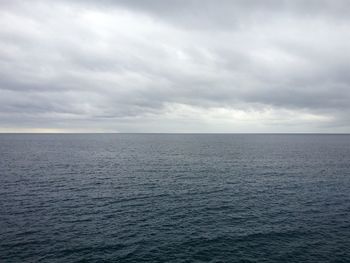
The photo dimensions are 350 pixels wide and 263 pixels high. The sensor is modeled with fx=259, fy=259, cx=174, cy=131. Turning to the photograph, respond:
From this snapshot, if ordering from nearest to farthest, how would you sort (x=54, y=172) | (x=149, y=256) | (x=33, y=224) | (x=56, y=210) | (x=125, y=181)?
1. (x=149, y=256)
2. (x=33, y=224)
3. (x=56, y=210)
4. (x=125, y=181)
5. (x=54, y=172)

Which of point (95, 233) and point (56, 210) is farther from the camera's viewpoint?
point (56, 210)

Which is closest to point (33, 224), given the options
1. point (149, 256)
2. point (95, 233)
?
point (95, 233)

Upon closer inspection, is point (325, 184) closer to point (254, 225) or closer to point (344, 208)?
point (344, 208)

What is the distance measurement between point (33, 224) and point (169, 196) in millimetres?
28972

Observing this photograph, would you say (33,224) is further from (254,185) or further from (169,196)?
(254,185)

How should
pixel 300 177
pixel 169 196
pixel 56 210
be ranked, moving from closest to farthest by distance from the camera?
pixel 56 210 < pixel 169 196 < pixel 300 177

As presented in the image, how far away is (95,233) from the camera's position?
136 feet

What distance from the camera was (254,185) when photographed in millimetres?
72688

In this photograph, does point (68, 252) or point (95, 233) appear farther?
point (95, 233)

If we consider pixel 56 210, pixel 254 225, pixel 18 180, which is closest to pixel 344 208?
pixel 254 225

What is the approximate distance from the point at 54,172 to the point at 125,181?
30.2 metres

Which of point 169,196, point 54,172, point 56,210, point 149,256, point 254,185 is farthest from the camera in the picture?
point 54,172

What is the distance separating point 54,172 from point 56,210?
43503mm

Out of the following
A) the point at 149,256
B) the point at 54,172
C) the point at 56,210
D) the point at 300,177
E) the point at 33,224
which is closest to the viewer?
the point at 149,256
